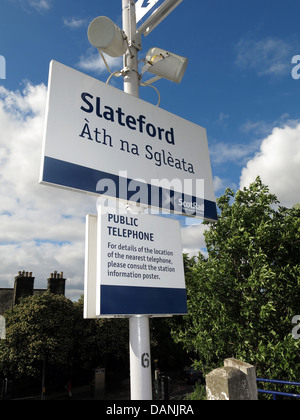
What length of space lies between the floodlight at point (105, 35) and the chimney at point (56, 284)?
2855cm

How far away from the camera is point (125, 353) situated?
78.0ft

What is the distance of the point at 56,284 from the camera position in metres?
29.9

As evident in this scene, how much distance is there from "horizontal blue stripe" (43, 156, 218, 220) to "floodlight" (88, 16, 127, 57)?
187 centimetres


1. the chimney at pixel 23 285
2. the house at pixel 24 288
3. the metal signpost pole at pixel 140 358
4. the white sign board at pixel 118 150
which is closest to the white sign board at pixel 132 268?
the metal signpost pole at pixel 140 358

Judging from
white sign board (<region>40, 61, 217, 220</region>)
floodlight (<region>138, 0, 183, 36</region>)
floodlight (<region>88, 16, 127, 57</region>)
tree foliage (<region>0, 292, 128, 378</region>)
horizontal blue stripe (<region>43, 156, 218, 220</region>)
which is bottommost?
tree foliage (<region>0, 292, 128, 378</region>)

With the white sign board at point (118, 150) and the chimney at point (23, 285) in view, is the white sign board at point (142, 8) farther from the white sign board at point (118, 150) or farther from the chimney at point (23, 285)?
the chimney at point (23, 285)

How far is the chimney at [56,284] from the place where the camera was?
29719 millimetres

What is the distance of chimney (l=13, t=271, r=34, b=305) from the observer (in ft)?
89.8

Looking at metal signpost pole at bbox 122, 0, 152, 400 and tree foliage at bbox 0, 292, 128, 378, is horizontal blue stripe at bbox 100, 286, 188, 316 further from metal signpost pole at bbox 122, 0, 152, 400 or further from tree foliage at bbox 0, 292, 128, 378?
tree foliage at bbox 0, 292, 128, 378

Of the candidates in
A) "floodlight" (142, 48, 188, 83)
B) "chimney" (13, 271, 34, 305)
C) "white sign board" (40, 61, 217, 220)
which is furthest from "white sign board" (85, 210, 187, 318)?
"chimney" (13, 271, 34, 305)

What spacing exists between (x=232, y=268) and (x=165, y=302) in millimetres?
7596

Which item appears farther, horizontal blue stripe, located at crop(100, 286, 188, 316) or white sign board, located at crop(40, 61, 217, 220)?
white sign board, located at crop(40, 61, 217, 220)

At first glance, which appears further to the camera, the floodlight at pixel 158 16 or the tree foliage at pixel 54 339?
the tree foliage at pixel 54 339
